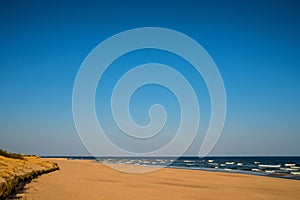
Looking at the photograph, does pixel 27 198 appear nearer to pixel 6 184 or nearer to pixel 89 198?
pixel 6 184

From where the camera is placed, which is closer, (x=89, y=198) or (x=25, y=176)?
(x=89, y=198)

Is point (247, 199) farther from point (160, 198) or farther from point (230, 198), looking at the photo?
point (160, 198)

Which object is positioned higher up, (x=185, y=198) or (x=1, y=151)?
(x=1, y=151)

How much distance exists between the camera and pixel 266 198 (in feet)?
52.9

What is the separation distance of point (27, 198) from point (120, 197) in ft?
13.6

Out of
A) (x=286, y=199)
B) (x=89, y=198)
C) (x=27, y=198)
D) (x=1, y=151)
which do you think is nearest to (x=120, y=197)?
(x=89, y=198)

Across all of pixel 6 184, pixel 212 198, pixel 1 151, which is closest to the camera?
pixel 6 184

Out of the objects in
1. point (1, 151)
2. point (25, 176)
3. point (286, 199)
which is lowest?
point (286, 199)

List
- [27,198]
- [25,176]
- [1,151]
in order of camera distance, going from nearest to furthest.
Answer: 1. [27,198]
2. [25,176]
3. [1,151]

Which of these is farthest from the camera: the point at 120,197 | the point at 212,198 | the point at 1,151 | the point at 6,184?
the point at 1,151

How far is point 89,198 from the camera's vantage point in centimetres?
1360

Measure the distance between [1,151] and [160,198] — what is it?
2236 centimetres

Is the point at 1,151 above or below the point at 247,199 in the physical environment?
above

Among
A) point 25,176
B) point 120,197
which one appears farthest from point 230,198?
point 25,176
